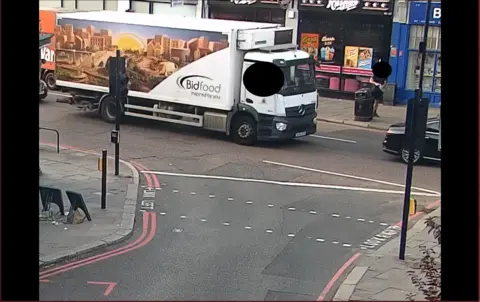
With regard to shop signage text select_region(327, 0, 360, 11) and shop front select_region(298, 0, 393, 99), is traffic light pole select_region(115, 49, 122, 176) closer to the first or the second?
shop front select_region(298, 0, 393, 99)

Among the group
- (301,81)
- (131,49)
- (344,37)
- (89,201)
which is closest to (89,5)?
(131,49)

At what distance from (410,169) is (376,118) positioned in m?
2.91

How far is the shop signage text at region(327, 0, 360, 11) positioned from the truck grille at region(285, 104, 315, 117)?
932 mm

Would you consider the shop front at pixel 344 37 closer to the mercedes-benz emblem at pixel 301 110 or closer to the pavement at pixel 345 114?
the pavement at pixel 345 114

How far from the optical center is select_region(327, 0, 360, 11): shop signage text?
20.7 feet

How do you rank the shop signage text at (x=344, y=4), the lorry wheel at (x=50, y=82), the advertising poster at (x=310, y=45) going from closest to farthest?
1. the lorry wheel at (x=50, y=82)
2. the shop signage text at (x=344, y=4)
3. the advertising poster at (x=310, y=45)

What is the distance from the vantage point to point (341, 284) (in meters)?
1.99

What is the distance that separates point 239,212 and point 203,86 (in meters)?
3.00

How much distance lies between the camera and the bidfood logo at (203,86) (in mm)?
6777

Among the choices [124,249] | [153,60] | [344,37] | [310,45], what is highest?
[344,37]

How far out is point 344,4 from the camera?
256 inches
